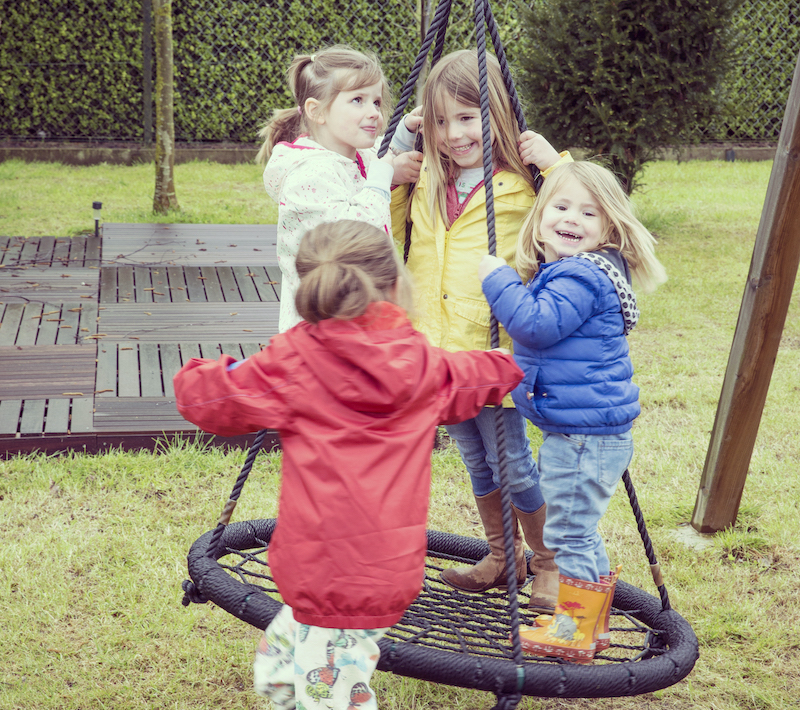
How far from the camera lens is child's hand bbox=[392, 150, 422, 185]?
2250 mm

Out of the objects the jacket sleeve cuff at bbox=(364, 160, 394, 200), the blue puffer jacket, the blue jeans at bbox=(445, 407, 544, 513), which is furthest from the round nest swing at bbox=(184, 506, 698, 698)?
the jacket sleeve cuff at bbox=(364, 160, 394, 200)

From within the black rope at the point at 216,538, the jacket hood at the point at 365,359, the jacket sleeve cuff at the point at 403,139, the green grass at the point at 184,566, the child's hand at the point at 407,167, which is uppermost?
the jacket sleeve cuff at the point at 403,139

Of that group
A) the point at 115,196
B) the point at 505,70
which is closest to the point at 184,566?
the point at 505,70

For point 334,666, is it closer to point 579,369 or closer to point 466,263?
point 579,369

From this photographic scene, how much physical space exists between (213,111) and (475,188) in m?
8.30

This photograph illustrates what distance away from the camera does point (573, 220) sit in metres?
1.96

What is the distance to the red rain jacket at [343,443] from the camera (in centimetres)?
153

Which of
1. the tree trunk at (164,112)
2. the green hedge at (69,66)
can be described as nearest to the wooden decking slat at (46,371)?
the tree trunk at (164,112)

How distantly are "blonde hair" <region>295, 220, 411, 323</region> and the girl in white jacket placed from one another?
458 millimetres

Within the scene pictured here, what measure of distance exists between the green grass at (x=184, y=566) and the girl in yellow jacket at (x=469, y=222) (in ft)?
1.89

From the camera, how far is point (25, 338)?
4.38 meters

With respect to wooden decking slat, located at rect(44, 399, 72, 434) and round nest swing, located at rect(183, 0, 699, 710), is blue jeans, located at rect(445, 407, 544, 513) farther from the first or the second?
wooden decking slat, located at rect(44, 399, 72, 434)

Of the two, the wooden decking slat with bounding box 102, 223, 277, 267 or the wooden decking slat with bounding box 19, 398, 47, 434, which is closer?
the wooden decking slat with bounding box 19, 398, 47, 434

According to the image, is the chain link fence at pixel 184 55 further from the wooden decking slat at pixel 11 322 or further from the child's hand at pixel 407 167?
the child's hand at pixel 407 167
